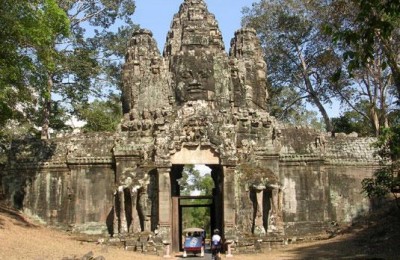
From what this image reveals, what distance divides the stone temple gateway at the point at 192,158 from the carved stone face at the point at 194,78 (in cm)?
4

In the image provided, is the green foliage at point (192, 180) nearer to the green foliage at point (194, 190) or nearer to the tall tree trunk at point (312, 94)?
the green foliage at point (194, 190)

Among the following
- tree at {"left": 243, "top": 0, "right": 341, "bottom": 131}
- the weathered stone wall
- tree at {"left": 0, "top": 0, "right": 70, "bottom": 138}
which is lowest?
the weathered stone wall

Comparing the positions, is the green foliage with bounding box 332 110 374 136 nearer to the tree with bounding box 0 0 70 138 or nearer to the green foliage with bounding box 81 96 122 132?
the green foliage with bounding box 81 96 122 132

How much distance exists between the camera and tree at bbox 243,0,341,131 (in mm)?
30859

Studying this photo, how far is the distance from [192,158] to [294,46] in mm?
16718

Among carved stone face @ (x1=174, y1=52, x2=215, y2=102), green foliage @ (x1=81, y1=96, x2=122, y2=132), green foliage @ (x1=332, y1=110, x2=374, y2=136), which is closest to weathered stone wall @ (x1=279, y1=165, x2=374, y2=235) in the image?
carved stone face @ (x1=174, y1=52, x2=215, y2=102)

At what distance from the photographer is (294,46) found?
106ft

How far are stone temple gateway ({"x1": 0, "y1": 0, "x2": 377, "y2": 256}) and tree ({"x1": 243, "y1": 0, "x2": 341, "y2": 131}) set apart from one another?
9.21 meters

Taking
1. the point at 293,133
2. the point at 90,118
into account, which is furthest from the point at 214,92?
the point at 90,118

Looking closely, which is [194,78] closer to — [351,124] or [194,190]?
[351,124]

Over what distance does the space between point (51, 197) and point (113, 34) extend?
13.5m

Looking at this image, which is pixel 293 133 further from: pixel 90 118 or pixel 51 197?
pixel 90 118

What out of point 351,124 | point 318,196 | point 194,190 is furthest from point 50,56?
point 194,190

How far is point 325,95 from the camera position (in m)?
32.4
